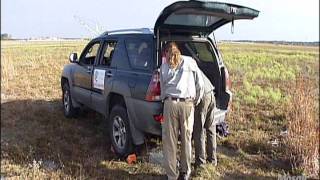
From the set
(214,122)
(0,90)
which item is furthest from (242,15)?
(0,90)

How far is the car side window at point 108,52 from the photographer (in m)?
7.36

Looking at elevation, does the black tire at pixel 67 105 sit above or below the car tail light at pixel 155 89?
below

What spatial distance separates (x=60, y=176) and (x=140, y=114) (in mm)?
1322

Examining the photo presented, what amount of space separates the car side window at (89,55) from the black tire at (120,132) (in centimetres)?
197

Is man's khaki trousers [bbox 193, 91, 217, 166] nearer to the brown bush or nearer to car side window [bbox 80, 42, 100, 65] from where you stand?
the brown bush

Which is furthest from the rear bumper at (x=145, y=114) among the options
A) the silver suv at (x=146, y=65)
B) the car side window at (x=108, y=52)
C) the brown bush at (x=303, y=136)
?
the brown bush at (x=303, y=136)

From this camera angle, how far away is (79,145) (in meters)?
7.38

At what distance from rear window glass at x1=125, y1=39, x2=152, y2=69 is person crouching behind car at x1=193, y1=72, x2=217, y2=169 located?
814mm

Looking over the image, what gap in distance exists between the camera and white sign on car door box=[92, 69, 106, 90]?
7324 millimetres

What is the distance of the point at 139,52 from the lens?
647 cm

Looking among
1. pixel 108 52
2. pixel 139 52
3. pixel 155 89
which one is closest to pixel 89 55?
pixel 108 52

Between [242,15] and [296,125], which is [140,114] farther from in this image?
[296,125]

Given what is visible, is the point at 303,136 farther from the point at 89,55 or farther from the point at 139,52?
the point at 89,55

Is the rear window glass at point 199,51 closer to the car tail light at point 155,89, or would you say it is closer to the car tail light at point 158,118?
the car tail light at point 155,89
